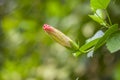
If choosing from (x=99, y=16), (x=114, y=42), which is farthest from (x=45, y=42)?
(x=114, y=42)

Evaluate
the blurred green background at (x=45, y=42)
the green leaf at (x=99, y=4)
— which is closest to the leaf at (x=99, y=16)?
the green leaf at (x=99, y=4)

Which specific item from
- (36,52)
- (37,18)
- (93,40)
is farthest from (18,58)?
(93,40)

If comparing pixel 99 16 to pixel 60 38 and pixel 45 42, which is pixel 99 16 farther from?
pixel 45 42

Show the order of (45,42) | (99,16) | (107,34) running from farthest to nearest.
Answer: (45,42), (99,16), (107,34)

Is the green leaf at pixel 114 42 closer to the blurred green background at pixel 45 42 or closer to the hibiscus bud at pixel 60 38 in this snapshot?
the hibiscus bud at pixel 60 38

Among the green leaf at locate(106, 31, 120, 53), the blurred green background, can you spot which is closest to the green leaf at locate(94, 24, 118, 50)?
the green leaf at locate(106, 31, 120, 53)

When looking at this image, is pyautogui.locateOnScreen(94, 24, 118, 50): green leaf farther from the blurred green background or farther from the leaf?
the blurred green background

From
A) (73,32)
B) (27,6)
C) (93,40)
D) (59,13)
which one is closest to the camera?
(93,40)

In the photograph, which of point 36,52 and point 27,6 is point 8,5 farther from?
point 36,52
